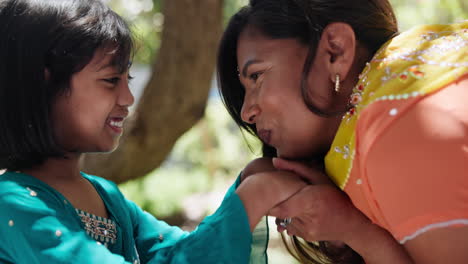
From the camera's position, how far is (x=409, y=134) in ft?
4.59

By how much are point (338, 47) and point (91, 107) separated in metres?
0.87

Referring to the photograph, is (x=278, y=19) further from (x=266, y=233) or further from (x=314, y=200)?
(x=266, y=233)

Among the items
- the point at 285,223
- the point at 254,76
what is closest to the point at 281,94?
the point at 254,76

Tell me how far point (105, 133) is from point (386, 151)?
38.2 inches

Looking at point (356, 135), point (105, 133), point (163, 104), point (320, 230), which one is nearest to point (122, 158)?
point (163, 104)

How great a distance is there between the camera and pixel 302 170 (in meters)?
1.85

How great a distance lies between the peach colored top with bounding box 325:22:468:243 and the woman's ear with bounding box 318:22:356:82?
0.52ft

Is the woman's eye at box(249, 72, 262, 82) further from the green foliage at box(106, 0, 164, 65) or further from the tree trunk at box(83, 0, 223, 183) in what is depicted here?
the green foliage at box(106, 0, 164, 65)

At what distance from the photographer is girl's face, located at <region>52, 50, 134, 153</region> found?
5.92 ft

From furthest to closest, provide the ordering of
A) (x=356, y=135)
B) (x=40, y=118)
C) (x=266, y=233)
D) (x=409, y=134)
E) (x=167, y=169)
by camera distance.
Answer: (x=167, y=169) < (x=266, y=233) < (x=40, y=118) < (x=356, y=135) < (x=409, y=134)

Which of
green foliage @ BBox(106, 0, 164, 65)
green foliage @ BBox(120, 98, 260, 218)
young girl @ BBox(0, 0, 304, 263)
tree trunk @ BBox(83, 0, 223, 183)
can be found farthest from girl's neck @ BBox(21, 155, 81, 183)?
green foliage @ BBox(120, 98, 260, 218)

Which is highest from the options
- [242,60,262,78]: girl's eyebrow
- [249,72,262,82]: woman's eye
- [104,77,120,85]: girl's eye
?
[104,77,120,85]: girl's eye

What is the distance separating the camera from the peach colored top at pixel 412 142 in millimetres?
1378

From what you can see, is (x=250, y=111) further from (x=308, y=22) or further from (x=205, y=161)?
(x=205, y=161)
